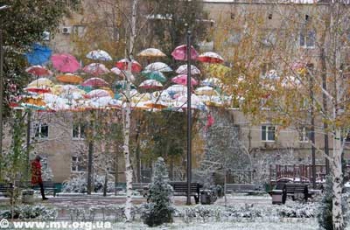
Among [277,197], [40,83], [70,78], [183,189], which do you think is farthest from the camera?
[70,78]

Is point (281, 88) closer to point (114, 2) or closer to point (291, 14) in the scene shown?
point (291, 14)

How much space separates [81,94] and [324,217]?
54.9ft

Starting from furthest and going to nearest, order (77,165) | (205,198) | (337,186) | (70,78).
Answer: (77,165) → (70,78) → (205,198) → (337,186)

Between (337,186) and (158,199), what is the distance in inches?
176

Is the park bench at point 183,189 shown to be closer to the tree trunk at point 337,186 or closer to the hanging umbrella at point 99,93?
the hanging umbrella at point 99,93

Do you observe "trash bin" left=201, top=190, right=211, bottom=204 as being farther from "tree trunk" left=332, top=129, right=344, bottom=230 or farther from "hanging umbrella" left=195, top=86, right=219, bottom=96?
"tree trunk" left=332, top=129, right=344, bottom=230

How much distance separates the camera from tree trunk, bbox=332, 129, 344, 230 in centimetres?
1480

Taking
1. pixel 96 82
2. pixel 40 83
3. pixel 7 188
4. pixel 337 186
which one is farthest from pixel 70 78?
pixel 337 186

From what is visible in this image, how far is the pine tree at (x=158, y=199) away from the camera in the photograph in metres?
16.3

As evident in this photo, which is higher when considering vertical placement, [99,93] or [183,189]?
[99,93]

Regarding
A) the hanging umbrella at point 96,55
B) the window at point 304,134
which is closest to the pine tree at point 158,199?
the window at point 304,134

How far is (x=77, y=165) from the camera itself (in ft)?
147

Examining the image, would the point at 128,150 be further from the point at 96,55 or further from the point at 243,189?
the point at 243,189

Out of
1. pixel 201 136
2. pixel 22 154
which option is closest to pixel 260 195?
pixel 201 136
